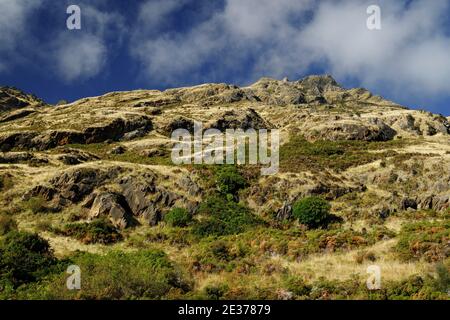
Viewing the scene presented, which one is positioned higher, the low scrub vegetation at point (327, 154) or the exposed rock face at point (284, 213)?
the low scrub vegetation at point (327, 154)

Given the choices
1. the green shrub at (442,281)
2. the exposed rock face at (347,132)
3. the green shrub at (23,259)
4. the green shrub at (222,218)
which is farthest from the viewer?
the exposed rock face at (347,132)

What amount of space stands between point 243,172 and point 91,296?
114 feet

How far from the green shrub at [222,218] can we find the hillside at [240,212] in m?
0.14

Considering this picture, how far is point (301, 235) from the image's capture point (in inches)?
1133

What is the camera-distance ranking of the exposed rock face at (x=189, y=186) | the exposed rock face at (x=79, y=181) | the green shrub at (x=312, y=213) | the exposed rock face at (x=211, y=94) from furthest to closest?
the exposed rock face at (x=211, y=94)
the exposed rock face at (x=189, y=186)
the exposed rock face at (x=79, y=181)
the green shrub at (x=312, y=213)

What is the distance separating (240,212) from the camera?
38625mm

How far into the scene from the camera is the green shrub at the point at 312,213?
1390 inches

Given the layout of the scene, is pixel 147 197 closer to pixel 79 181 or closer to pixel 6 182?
pixel 79 181

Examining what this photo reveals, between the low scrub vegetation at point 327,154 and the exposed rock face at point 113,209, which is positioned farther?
the low scrub vegetation at point 327,154

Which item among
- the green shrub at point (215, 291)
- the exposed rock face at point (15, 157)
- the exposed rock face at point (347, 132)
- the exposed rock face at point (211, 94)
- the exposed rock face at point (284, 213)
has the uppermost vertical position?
the exposed rock face at point (211, 94)

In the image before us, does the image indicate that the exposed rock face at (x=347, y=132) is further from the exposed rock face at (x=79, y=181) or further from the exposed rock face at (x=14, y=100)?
the exposed rock face at (x=14, y=100)

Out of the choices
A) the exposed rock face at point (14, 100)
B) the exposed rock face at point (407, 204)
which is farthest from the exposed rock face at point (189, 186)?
the exposed rock face at point (14, 100)
